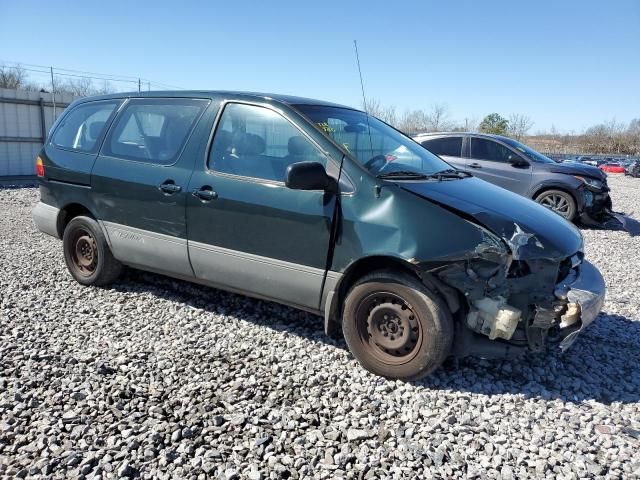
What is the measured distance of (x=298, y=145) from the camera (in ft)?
11.5

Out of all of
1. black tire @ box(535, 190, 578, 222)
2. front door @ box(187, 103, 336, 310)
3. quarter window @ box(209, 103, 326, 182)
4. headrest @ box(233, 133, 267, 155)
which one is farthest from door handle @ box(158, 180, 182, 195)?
black tire @ box(535, 190, 578, 222)

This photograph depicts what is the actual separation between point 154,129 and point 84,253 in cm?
154

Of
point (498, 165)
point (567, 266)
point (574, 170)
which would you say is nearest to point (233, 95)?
point (567, 266)

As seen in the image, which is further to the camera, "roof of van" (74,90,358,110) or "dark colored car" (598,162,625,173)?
"dark colored car" (598,162,625,173)

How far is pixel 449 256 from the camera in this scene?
293 centimetres

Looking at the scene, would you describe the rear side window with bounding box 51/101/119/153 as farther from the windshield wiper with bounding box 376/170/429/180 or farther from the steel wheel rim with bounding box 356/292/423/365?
the steel wheel rim with bounding box 356/292/423/365

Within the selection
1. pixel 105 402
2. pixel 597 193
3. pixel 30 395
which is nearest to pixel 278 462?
pixel 105 402

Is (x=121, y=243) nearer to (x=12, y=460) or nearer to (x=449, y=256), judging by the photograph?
(x=12, y=460)

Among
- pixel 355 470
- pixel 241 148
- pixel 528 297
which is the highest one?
pixel 241 148

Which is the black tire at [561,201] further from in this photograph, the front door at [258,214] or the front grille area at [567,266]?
the front door at [258,214]

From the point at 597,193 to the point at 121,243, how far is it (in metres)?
8.61

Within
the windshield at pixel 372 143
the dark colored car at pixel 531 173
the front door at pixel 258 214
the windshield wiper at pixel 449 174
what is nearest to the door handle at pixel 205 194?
the front door at pixel 258 214

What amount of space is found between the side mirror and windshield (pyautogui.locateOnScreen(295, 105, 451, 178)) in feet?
1.09

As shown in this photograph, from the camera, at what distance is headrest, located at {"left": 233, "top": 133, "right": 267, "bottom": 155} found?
3.68 m
